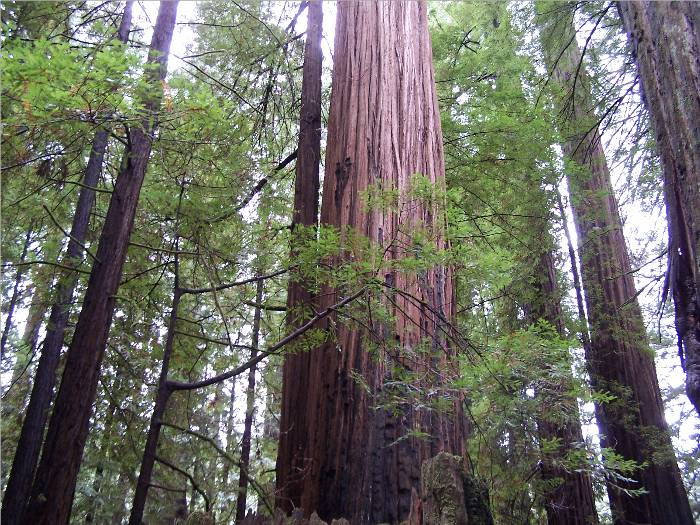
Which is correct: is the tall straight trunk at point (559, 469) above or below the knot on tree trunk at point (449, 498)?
above

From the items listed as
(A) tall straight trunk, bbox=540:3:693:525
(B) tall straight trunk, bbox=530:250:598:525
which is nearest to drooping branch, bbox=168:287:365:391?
(B) tall straight trunk, bbox=530:250:598:525


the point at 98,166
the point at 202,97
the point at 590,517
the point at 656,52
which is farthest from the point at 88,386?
the point at 590,517

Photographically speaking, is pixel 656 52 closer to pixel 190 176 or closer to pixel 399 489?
pixel 399 489

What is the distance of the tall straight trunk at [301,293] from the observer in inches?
180

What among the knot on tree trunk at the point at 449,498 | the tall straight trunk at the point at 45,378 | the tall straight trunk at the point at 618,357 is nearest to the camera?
the knot on tree trunk at the point at 449,498

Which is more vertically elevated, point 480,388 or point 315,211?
point 315,211

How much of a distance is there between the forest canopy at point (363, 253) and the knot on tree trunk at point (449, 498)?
0.03 feet

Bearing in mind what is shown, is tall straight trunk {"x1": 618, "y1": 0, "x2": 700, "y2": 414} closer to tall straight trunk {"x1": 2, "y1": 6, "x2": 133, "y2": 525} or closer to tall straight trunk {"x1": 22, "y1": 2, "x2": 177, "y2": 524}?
tall straight trunk {"x1": 22, "y1": 2, "x2": 177, "y2": 524}

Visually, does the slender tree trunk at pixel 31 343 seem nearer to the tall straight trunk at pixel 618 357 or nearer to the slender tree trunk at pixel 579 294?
the tall straight trunk at pixel 618 357

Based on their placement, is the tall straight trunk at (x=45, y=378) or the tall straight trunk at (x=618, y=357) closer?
the tall straight trunk at (x=45, y=378)

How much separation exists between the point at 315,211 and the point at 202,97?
317cm

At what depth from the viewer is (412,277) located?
4.25 m

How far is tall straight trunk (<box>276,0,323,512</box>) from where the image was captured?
4577mm

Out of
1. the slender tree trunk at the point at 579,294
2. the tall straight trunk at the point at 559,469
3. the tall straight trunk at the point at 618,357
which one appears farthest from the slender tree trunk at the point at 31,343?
the slender tree trunk at the point at 579,294
